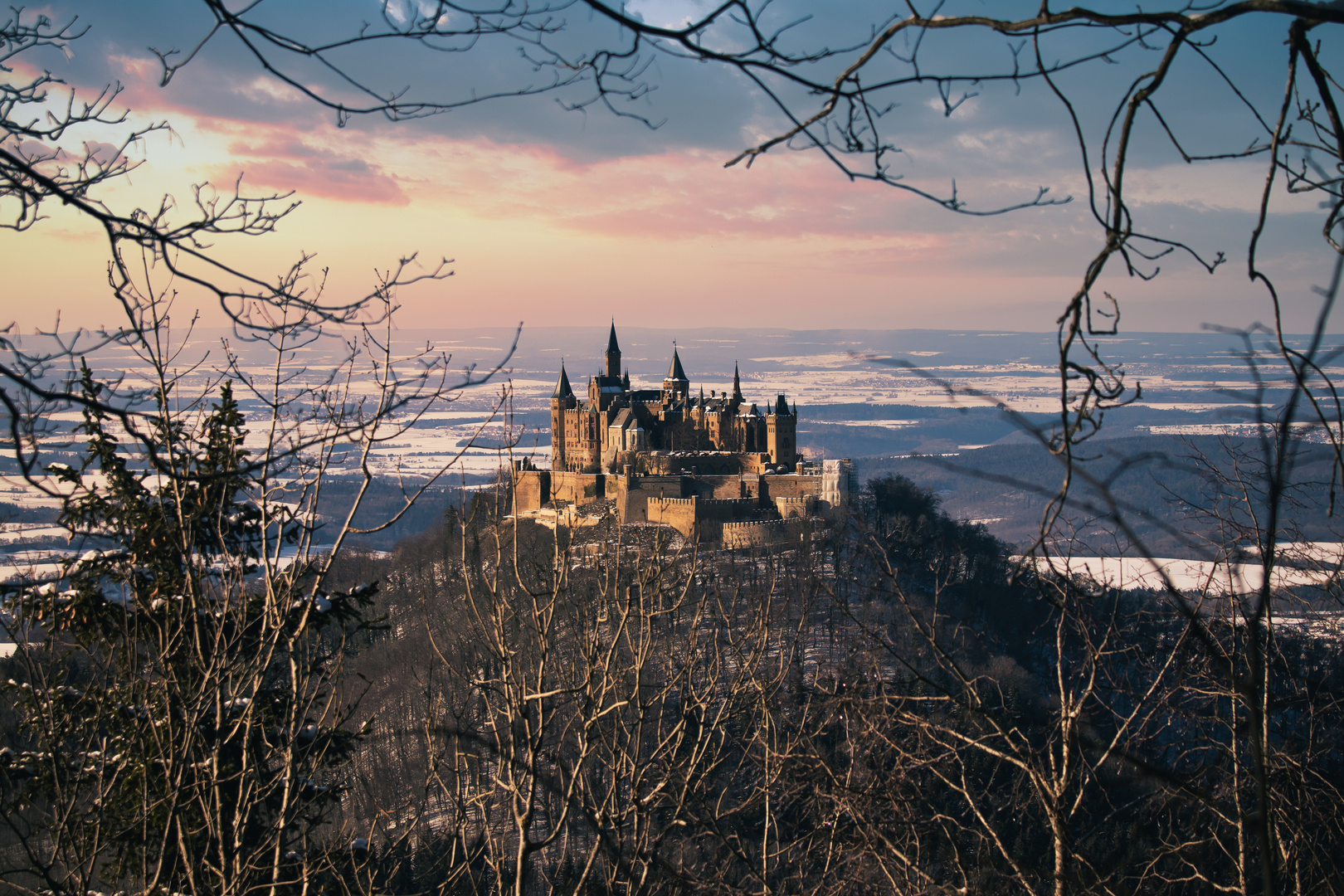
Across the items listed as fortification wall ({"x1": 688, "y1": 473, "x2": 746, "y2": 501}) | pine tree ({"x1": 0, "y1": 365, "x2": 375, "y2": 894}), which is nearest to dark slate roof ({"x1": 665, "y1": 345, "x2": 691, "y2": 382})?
fortification wall ({"x1": 688, "y1": 473, "x2": 746, "y2": 501})

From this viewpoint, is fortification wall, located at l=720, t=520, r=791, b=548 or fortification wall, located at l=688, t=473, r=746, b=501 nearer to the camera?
fortification wall, located at l=720, t=520, r=791, b=548

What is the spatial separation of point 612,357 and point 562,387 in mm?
4214

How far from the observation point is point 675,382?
62312 millimetres

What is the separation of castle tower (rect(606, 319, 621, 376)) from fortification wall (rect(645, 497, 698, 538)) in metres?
13.9

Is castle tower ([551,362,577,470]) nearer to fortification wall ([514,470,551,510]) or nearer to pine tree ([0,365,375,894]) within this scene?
fortification wall ([514,470,551,510])

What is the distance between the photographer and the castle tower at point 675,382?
6091cm

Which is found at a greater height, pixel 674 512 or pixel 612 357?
pixel 612 357

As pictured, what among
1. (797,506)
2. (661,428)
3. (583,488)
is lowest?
(797,506)

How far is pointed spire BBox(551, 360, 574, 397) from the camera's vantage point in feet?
197

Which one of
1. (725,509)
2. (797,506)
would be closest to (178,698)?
(725,509)

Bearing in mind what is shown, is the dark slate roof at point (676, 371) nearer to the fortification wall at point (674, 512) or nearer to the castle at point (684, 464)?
the castle at point (684, 464)

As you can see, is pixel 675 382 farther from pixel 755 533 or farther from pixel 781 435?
pixel 755 533

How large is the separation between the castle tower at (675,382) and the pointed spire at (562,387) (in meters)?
6.31

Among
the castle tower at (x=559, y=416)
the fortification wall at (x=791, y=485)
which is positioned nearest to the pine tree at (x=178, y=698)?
the fortification wall at (x=791, y=485)
